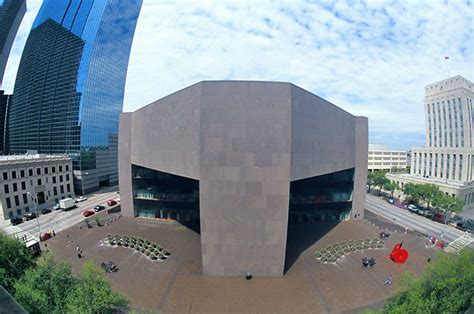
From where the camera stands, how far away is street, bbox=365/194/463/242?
3688 centimetres

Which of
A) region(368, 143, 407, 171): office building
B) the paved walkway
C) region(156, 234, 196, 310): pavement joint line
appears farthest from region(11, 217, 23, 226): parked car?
region(368, 143, 407, 171): office building

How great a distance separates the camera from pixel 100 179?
67.7 meters

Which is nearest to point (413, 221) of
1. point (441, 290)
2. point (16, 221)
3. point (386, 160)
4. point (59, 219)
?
point (441, 290)

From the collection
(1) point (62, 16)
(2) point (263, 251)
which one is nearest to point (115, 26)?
(1) point (62, 16)

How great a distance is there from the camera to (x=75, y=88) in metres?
62.9

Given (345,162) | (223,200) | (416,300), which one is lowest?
(416,300)

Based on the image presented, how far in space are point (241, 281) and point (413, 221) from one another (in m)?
40.4

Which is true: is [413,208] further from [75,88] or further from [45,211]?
[75,88]

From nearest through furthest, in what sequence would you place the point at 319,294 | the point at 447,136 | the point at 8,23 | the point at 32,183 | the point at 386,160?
1. the point at 319,294
2. the point at 32,183
3. the point at 447,136
4. the point at 8,23
5. the point at 386,160

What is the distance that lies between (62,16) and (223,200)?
8866 centimetres

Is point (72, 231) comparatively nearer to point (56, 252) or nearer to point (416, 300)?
point (56, 252)

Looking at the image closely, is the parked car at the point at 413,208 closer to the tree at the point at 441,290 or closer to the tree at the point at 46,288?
the tree at the point at 441,290

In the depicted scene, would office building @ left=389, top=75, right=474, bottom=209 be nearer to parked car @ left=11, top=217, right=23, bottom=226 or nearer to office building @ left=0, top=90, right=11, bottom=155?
parked car @ left=11, top=217, right=23, bottom=226

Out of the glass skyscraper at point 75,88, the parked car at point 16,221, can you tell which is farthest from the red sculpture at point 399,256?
the glass skyscraper at point 75,88
